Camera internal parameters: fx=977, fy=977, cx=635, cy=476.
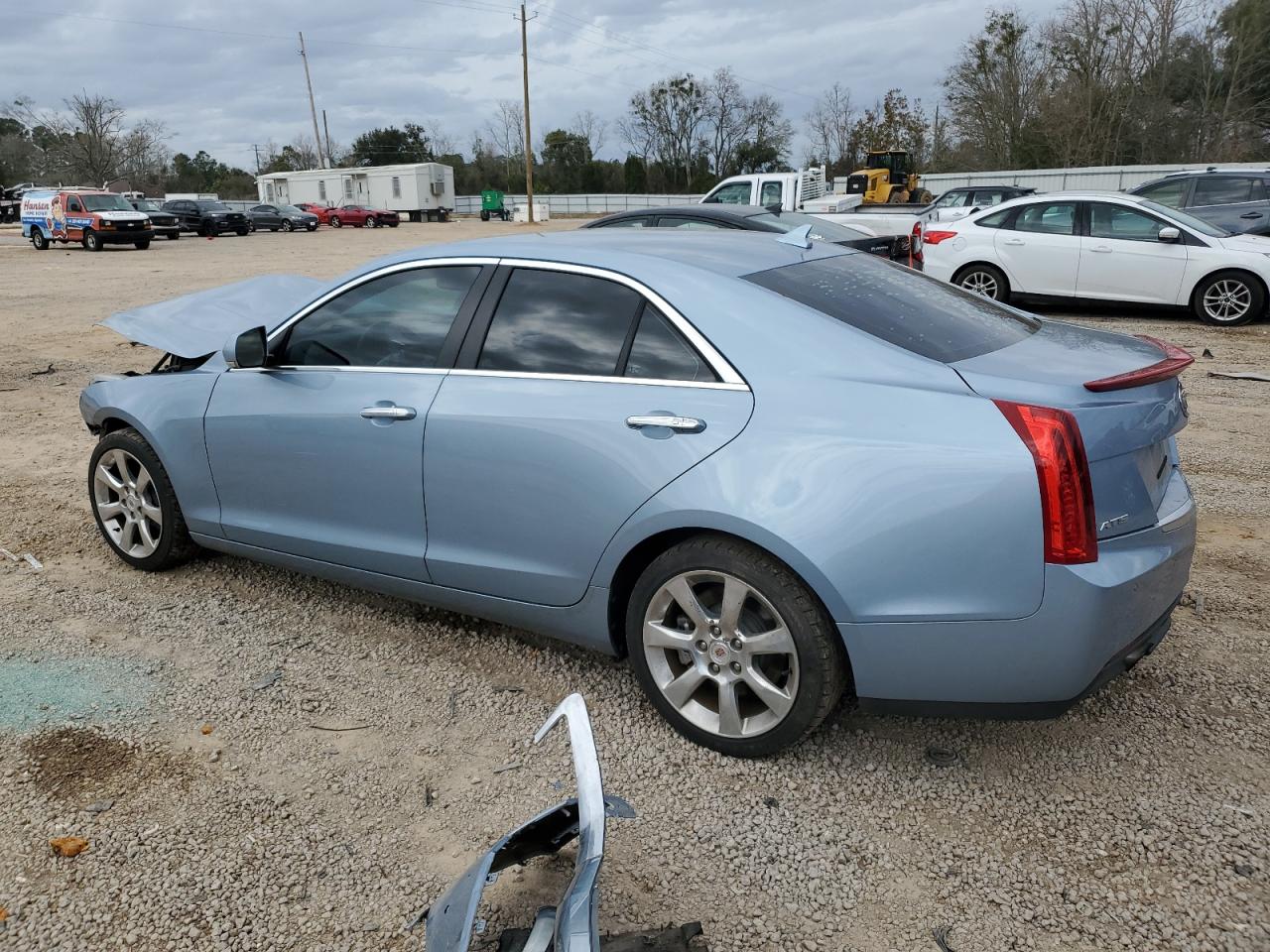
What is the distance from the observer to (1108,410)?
2.59m

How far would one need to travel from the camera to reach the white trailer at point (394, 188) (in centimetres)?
5725

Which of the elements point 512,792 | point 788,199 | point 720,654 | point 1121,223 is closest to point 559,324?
point 720,654

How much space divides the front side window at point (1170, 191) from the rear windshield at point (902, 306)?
44.0ft

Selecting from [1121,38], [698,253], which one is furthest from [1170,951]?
[1121,38]

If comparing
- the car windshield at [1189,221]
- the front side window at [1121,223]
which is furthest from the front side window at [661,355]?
the car windshield at [1189,221]

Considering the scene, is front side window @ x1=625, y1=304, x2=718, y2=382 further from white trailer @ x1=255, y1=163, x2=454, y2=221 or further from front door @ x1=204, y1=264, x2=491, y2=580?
white trailer @ x1=255, y1=163, x2=454, y2=221

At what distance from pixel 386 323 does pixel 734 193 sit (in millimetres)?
14252

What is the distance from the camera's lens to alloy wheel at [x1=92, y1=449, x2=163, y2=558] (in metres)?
4.44

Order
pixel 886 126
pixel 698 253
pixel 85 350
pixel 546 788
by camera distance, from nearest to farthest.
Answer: pixel 546 788
pixel 698 253
pixel 85 350
pixel 886 126

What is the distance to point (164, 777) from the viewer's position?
2.98 m

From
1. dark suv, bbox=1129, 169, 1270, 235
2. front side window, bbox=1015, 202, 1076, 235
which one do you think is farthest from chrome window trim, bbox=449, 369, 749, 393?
dark suv, bbox=1129, 169, 1270, 235

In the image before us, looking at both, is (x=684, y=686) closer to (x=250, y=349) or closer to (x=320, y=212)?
(x=250, y=349)

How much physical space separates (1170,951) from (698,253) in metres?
2.39

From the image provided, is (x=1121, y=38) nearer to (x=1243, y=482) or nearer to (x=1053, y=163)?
(x=1053, y=163)
